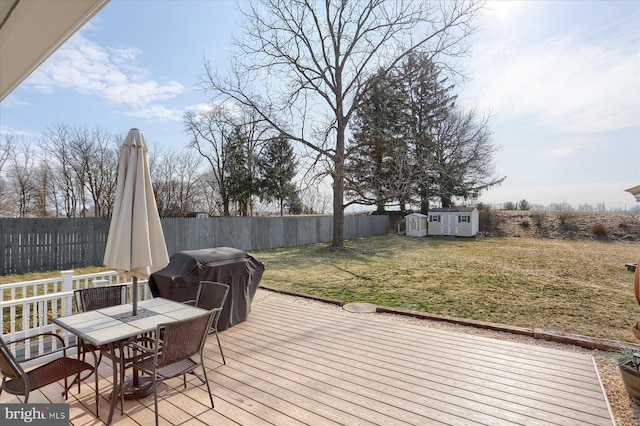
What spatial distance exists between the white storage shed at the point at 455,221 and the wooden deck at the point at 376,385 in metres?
17.1

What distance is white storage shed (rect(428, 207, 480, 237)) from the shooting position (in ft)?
63.8

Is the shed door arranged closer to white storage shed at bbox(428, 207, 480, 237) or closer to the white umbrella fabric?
white storage shed at bbox(428, 207, 480, 237)

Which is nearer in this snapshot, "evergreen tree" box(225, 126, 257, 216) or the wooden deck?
the wooden deck

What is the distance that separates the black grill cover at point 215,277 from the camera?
13.0 feet

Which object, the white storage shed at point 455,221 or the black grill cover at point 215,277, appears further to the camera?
the white storage shed at point 455,221

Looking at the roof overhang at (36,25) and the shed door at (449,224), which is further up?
the roof overhang at (36,25)

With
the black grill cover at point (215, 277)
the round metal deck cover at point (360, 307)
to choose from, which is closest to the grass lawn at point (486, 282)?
the round metal deck cover at point (360, 307)

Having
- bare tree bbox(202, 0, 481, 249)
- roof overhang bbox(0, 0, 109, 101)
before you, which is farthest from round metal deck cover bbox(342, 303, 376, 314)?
bare tree bbox(202, 0, 481, 249)

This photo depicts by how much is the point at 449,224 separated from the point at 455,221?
0.42 m

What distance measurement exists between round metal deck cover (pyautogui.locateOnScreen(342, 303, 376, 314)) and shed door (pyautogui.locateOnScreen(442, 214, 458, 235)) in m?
16.2

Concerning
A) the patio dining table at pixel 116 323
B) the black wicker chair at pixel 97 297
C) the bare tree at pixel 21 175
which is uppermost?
the bare tree at pixel 21 175

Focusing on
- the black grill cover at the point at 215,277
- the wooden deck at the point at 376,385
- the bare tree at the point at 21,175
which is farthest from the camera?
the bare tree at the point at 21,175

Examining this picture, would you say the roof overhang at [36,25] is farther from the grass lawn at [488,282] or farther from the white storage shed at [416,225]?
the white storage shed at [416,225]

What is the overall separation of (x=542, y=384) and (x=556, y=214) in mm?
20353
